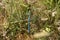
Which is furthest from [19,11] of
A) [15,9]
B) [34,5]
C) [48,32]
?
[48,32]

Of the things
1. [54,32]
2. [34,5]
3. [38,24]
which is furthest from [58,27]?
[34,5]

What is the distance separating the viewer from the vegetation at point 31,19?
2.81 m

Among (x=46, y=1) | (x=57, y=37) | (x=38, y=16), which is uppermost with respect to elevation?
(x=46, y=1)

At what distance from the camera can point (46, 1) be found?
2.94 m

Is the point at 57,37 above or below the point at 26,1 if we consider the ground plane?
below

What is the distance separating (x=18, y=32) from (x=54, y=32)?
50 centimetres

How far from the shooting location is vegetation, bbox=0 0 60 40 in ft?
9.23

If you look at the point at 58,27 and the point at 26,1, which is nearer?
the point at 58,27

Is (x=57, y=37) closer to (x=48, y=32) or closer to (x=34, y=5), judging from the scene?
(x=48, y=32)

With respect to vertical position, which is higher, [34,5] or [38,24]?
[34,5]

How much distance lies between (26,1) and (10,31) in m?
0.53

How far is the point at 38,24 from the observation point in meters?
2.89

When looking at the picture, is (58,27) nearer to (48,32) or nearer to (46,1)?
(48,32)

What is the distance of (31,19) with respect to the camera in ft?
9.56
